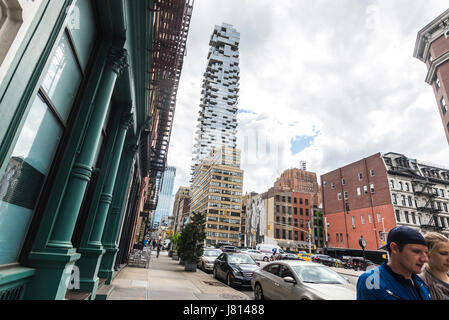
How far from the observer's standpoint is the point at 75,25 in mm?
3607

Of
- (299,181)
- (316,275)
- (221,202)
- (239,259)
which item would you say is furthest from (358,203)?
(299,181)

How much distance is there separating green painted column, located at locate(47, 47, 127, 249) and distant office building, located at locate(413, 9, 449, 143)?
3898 centimetres

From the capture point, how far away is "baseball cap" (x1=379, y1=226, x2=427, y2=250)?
2174 millimetres

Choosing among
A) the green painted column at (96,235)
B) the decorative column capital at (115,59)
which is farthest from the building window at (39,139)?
the green painted column at (96,235)

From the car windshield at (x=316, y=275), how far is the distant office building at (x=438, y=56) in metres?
34.5

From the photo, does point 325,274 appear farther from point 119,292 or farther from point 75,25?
point 75,25

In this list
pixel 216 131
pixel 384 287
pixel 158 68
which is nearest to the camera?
pixel 384 287

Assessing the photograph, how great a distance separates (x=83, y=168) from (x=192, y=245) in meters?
14.6

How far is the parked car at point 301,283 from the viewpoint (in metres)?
5.80

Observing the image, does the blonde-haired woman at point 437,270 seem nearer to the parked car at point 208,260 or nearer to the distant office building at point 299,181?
the parked car at point 208,260

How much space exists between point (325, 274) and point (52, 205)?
731cm
